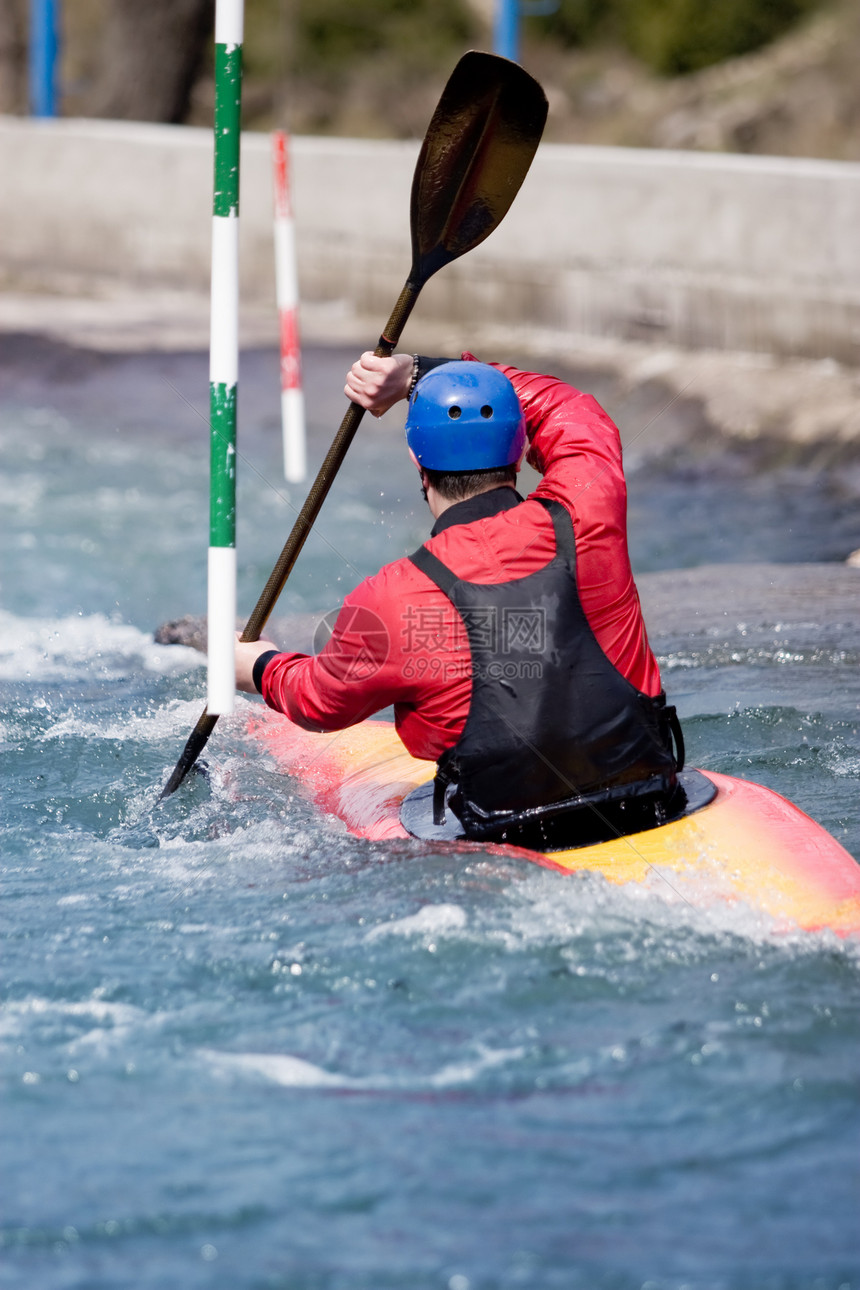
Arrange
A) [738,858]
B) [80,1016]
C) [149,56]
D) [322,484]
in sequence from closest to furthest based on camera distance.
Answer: [80,1016] < [738,858] < [322,484] < [149,56]

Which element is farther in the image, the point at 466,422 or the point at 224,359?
the point at 224,359

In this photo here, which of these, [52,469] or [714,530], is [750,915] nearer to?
[714,530]

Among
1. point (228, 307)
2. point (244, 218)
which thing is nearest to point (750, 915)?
point (228, 307)

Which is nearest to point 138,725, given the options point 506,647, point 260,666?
point 260,666

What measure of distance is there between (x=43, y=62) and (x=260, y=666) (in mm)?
10552

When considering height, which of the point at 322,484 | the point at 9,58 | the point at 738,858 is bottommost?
the point at 738,858

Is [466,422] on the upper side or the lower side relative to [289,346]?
lower

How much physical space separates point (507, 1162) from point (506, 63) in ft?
8.40

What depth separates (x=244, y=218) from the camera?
1070 cm

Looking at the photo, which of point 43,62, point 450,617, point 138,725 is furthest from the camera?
point 43,62

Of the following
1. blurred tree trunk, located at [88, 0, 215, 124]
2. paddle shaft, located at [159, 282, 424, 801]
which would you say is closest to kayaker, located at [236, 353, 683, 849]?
paddle shaft, located at [159, 282, 424, 801]

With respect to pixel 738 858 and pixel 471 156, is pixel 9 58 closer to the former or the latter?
pixel 471 156

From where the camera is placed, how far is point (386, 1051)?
2723 mm

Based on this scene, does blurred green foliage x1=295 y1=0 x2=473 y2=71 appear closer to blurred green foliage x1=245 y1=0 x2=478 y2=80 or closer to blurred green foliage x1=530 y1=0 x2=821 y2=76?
blurred green foliage x1=245 y1=0 x2=478 y2=80
